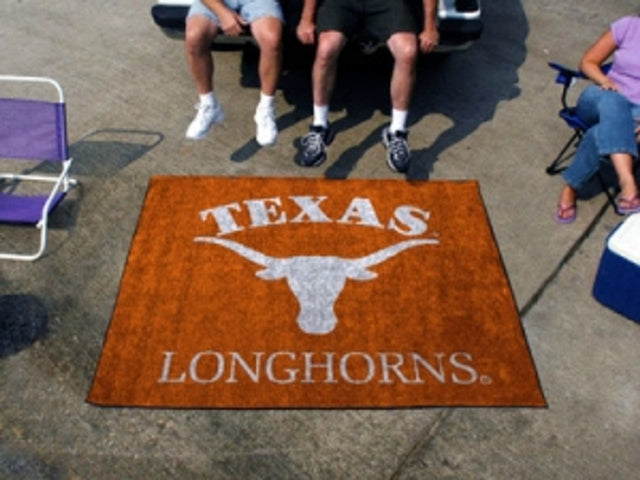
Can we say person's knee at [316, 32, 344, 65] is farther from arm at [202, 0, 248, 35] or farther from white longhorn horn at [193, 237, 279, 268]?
white longhorn horn at [193, 237, 279, 268]

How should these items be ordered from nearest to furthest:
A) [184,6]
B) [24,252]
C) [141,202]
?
[24,252] → [141,202] → [184,6]

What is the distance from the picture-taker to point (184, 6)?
4.22 metres

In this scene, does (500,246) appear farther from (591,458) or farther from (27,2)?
(27,2)

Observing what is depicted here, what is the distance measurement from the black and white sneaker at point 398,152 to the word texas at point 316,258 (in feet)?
0.96

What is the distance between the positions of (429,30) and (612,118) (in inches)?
43.9

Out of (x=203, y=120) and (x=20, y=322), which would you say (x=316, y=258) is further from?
(x=20, y=322)

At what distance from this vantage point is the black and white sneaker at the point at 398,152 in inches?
159

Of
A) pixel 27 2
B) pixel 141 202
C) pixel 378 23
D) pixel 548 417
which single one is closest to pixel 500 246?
pixel 548 417

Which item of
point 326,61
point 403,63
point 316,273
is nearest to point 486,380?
point 316,273

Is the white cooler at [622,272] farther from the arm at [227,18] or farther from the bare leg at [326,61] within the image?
the arm at [227,18]

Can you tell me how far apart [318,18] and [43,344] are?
90.5 inches

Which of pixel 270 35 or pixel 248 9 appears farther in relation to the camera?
pixel 248 9

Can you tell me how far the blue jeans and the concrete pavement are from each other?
328 millimetres

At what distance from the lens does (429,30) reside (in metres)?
3.98
